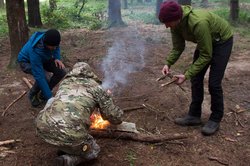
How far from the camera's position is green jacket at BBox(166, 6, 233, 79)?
4398 millimetres

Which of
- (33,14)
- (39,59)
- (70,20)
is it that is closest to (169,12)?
(39,59)

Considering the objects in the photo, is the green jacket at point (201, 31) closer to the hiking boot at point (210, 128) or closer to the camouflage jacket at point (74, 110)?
the hiking boot at point (210, 128)

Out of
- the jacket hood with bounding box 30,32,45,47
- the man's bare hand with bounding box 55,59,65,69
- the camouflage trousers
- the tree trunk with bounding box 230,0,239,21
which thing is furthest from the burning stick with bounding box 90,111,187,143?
the tree trunk with bounding box 230,0,239,21

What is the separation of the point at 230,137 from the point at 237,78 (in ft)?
9.69

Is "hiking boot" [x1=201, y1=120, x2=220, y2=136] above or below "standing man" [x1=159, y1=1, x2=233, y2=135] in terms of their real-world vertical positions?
below

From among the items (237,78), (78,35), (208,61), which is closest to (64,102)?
(208,61)

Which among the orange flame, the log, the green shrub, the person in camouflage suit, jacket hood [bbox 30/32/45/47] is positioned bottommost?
the log

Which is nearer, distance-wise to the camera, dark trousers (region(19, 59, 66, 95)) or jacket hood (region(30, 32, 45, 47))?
jacket hood (region(30, 32, 45, 47))

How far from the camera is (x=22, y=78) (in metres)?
7.69

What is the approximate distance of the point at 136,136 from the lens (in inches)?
190

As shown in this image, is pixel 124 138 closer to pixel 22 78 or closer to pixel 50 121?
pixel 50 121

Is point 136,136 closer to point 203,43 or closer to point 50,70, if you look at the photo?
point 203,43

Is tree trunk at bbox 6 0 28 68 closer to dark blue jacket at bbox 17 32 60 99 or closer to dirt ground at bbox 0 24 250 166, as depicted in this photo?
dirt ground at bbox 0 24 250 166

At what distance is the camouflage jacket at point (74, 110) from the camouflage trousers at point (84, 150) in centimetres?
9
